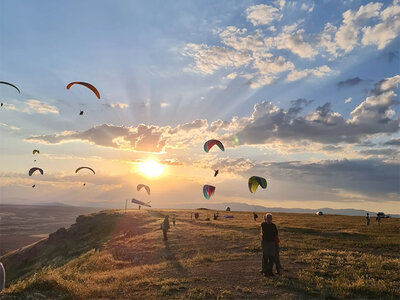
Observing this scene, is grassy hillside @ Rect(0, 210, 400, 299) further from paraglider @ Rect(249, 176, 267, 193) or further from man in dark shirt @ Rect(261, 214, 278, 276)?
paraglider @ Rect(249, 176, 267, 193)

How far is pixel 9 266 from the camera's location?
5678 centimetres

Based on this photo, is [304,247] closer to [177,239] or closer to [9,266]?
[177,239]

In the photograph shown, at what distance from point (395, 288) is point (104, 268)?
16675 millimetres

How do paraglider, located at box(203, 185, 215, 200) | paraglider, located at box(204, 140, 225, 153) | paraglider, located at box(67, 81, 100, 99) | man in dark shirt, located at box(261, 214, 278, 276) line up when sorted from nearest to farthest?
man in dark shirt, located at box(261, 214, 278, 276) → paraglider, located at box(67, 81, 100, 99) → paraglider, located at box(204, 140, 225, 153) → paraglider, located at box(203, 185, 215, 200)

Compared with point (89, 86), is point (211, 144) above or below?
below

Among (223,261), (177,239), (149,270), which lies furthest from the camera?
(177,239)

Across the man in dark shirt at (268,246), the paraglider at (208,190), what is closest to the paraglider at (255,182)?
the paraglider at (208,190)

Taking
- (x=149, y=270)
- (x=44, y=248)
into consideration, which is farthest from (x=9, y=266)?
(x=149, y=270)

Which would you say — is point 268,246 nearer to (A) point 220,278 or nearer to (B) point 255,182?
(A) point 220,278

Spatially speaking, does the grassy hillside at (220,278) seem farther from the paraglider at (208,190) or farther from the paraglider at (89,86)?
the paraglider at (208,190)

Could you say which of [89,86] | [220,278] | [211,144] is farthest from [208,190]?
[220,278]

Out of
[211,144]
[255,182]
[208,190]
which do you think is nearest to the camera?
[255,182]

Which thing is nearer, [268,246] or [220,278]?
[268,246]

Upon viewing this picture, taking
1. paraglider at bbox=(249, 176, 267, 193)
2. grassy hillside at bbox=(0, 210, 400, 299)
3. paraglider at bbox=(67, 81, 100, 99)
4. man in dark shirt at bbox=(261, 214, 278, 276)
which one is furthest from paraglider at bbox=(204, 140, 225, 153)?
man in dark shirt at bbox=(261, 214, 278, 276)
